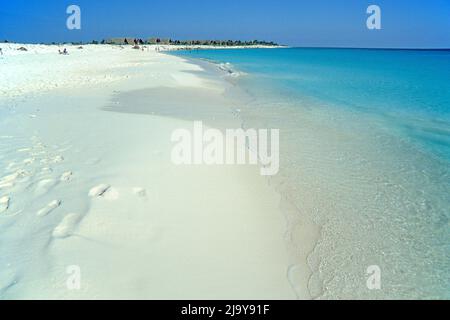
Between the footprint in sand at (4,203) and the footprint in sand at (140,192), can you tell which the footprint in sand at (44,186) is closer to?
the footprint in sand at (4,203)

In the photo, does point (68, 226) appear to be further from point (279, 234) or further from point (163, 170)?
point (279, 234)

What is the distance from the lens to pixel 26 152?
249 inches

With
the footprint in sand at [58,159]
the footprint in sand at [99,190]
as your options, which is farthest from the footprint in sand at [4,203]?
the footprint in sand at [58,159]

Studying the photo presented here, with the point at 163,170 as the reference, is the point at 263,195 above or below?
below

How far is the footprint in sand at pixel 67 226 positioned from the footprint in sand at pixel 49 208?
311 mm

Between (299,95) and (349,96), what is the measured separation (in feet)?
9.65

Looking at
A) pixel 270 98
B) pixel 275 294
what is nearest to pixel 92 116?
pixel 275 294

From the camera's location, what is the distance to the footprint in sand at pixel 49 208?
427 cm

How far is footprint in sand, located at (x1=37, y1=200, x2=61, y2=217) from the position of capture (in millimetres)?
4273

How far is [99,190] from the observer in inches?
194

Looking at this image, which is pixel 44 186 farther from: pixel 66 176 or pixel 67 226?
pixel 67 226

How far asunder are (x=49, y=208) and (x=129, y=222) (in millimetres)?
1157

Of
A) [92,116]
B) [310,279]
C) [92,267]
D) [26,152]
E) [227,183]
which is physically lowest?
[310,279]

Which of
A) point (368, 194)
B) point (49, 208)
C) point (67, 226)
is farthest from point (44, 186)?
point (368, 194)
